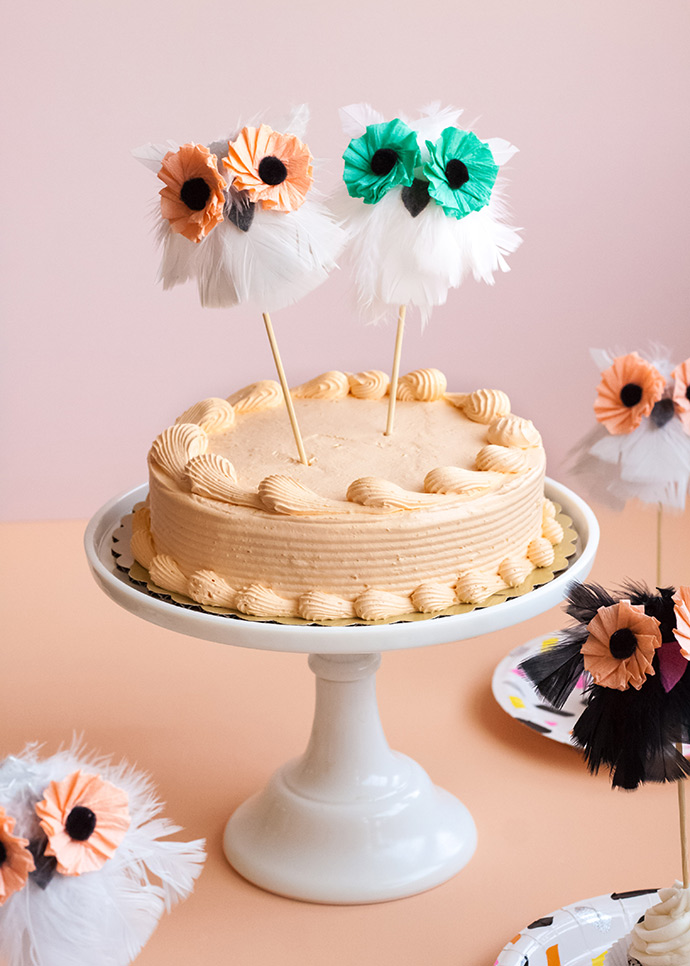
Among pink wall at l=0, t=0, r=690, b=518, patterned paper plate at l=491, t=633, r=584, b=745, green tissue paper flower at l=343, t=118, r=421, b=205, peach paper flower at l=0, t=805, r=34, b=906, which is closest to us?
peach paper flower at l=0, t=805, r=34, b=906

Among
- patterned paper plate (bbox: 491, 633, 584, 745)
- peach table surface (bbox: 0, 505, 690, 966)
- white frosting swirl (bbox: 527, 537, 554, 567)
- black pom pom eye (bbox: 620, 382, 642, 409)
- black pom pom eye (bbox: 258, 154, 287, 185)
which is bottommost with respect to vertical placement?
peach table surface (bbox: 0, 505, 690, 966)

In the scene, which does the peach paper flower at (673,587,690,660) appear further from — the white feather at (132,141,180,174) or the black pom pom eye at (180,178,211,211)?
the white feather at (132,141,180,174)

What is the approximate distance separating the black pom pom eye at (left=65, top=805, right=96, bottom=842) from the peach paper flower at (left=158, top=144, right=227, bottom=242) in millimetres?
866

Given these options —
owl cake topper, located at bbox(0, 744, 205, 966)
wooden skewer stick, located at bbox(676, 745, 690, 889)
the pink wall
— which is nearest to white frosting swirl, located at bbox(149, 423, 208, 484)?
owl cake topper, located at bbox(0, 744, 205, 966)

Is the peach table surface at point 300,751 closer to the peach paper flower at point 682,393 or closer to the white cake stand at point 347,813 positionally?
the white cake stand at point 347,813

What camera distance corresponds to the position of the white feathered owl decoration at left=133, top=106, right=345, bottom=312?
5.62 ft

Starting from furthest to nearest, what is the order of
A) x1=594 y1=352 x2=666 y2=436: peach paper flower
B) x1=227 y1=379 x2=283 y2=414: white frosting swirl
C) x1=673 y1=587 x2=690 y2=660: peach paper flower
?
1. x1=227 y1=379 x2=283 y2=414: white frosting swirl
2. x1=594 y1=352 x2=666 y2=436: peach paper flower
3. x1=673 y1=587 x2=690 y2=660: peach paper flower

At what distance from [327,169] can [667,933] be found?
7.65 ft

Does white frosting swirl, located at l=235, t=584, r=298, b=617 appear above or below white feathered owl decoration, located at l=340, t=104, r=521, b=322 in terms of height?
below

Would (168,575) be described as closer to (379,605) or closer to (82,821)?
(379,605)

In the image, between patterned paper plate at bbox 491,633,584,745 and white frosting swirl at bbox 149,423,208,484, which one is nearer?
white frosting swirl at bbox 149,423,208,484

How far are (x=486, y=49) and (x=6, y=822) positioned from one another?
9.83 ft

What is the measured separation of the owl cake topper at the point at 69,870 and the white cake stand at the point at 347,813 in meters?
0.83

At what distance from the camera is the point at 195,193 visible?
1.71 meters
